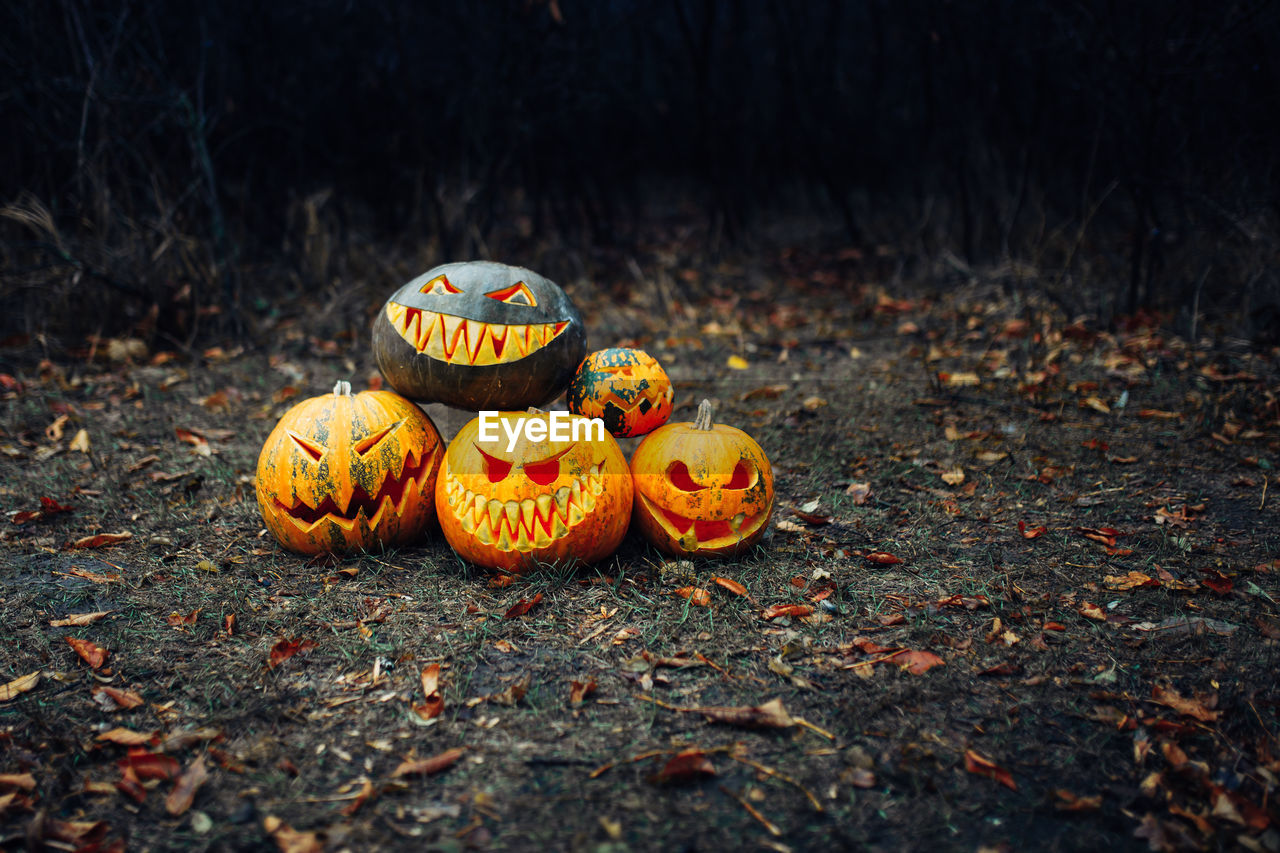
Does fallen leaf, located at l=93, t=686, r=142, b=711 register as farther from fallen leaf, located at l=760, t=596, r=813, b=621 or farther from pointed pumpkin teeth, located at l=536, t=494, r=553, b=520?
fallen leaf, located at l=760, t=596, r=813, b=621

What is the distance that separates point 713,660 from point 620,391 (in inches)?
48.9

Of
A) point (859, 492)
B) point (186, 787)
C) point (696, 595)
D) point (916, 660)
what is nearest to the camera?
point (186, 787)

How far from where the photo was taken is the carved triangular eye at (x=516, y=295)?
3.40m

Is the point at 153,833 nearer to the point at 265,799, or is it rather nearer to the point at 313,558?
the point at 265,799

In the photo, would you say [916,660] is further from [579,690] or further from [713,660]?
[579,690]

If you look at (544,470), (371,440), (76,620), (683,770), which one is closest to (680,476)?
(544,470)

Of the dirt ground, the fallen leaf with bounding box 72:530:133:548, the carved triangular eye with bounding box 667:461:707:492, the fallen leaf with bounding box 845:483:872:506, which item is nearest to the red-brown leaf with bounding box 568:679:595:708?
the dirt ground

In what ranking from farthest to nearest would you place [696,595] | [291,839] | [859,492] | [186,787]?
[859,492], [696,595], [186,787], [291,839]

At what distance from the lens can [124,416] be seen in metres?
5.55

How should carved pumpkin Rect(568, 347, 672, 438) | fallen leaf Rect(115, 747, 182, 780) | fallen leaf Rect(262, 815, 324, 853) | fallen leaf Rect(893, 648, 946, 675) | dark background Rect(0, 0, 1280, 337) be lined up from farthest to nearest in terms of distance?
dark background Rect(0, 0, 1280, 337) < carved pumpkin Rect(568, 347, 672, 438) < fallen leaf Rect(893, 648, 946, 675) < fallen leaf Rect(115, 747, 182, 780) < fallen leaf Rect(262, 815, 324, 853)

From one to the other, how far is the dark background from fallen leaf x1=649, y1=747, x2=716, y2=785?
5576 millimetres

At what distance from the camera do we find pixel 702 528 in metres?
3.36

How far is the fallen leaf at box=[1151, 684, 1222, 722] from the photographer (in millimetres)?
2404

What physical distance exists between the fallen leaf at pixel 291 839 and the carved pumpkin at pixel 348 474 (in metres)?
1.46
